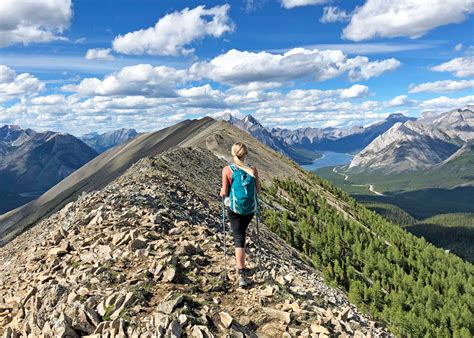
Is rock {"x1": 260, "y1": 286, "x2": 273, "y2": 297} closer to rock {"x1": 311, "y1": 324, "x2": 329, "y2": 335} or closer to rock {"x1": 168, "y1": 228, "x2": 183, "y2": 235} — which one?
rock {"x1": 311, "y1": 324, "x2": 329, "y2": 335}

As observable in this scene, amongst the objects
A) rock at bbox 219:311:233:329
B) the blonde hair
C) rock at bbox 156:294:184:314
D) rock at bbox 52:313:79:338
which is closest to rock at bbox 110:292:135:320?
rock at bbox 156:294:184:314

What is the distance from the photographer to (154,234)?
21.2 m

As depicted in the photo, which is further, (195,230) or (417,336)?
(417,336)

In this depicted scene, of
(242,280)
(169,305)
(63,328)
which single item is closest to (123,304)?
(169,305)

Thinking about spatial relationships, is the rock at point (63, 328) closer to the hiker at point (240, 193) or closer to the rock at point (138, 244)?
the rock at point (138, 244)

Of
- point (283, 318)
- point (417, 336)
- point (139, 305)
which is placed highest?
point (139, 305)

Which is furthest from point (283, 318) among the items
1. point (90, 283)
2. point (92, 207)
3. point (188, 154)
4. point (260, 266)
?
point (188, 154)

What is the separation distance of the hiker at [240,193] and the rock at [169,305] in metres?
3.71

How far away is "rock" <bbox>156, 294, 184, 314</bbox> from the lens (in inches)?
540

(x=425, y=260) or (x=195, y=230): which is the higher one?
(x=195, y=230)

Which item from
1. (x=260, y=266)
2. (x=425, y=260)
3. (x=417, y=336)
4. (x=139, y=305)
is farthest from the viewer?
(x=425, y=260)

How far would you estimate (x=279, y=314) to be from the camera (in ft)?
49.8

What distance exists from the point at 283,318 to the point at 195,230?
9737 millimetres

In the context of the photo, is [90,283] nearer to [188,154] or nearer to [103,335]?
[103,335]
